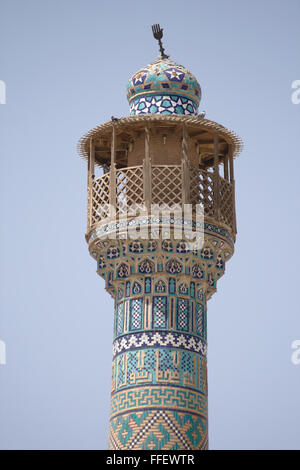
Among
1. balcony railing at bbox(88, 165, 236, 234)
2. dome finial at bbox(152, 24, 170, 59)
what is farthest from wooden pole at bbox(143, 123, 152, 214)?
dome finial at bbox(152, 24, 170, 59)

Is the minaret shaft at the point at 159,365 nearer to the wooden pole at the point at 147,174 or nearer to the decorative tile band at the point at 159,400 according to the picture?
the decorative tile band at the point at 159,400

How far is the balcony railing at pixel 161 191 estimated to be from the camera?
2177cm

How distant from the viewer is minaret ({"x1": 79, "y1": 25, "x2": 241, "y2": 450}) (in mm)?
20875

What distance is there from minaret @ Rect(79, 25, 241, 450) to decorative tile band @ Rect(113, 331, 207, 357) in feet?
0.05

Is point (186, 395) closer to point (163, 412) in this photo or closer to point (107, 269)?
point (163, 412)

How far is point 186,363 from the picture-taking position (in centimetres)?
2114

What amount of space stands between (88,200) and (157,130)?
1.46 m

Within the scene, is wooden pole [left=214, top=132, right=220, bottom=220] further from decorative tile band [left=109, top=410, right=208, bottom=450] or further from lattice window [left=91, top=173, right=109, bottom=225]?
decorative tile band [left=109, top=410, right=208, bottom=450]

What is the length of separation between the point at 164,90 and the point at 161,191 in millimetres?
1822

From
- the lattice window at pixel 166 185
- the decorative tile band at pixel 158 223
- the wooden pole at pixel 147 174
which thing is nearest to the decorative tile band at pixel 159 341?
the decorative tile band at pixel 158 223

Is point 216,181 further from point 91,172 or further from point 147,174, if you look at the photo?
point 91,172

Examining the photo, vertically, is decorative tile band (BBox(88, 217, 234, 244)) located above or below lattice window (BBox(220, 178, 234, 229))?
below
